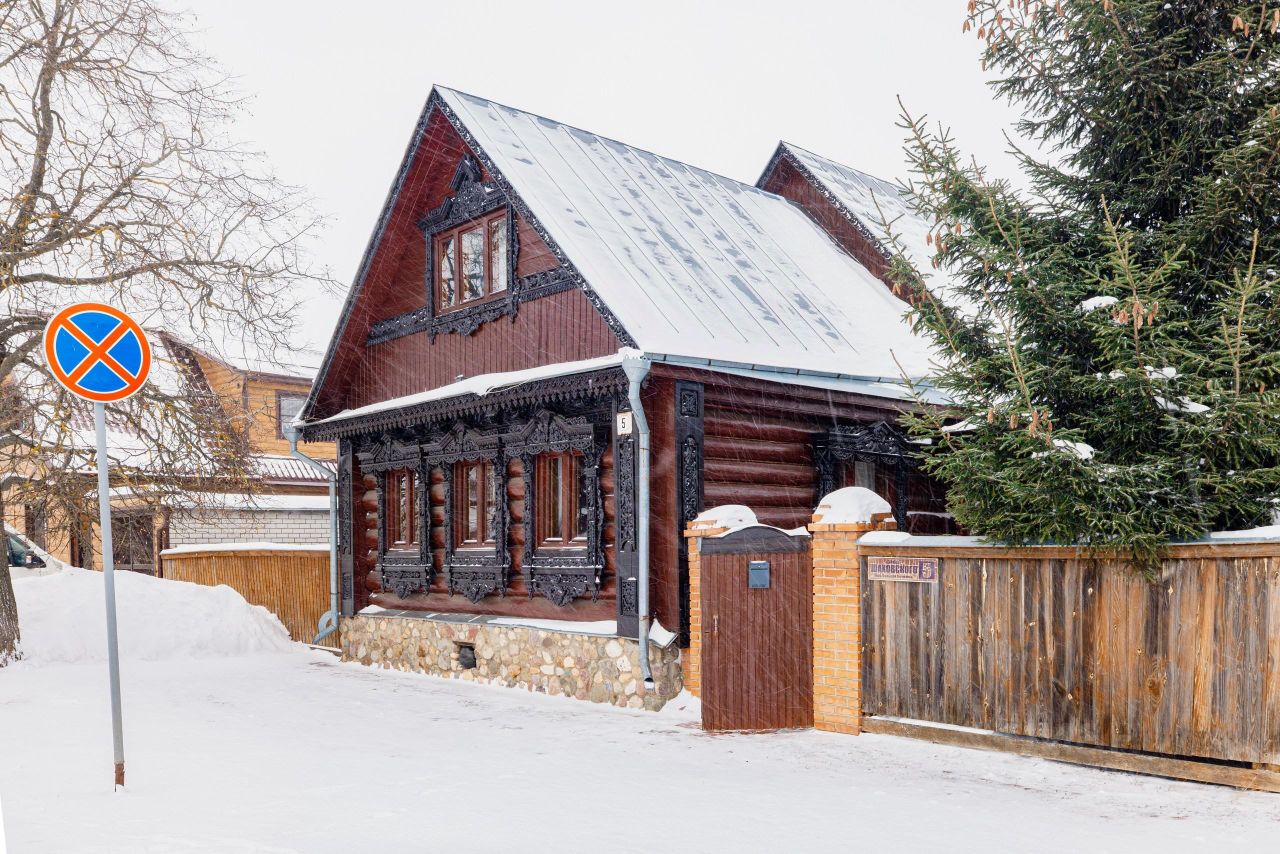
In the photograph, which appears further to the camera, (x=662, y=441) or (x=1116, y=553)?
(x=662, y=441)

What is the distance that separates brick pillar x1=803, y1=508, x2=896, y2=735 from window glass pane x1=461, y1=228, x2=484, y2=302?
245 inches

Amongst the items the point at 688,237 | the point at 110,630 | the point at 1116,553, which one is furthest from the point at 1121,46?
the point at 110,630

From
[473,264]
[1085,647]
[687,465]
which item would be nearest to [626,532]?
[687,465]

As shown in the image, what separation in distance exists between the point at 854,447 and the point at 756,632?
3947 millimetres

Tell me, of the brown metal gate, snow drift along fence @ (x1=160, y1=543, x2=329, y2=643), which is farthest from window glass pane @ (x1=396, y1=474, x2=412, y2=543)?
the brown metal gate

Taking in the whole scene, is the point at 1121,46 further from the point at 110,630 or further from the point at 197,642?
the point at 197,642

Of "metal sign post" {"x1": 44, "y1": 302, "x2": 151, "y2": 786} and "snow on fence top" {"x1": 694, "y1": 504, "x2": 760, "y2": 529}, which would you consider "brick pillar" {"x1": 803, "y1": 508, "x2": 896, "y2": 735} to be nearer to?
"snow on fence top" {"x1": 694, "y1": 504, "x2": 760, "y2": 529}

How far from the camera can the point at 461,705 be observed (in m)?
11.5

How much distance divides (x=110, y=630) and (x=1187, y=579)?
7072 millimetres

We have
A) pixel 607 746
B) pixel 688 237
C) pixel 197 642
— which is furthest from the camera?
pixel 197 642

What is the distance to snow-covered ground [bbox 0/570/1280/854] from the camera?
5.98 metres

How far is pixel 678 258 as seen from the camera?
12.8 m

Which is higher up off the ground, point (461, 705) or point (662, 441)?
point (662, 441)

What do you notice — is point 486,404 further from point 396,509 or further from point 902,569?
point 902,569
